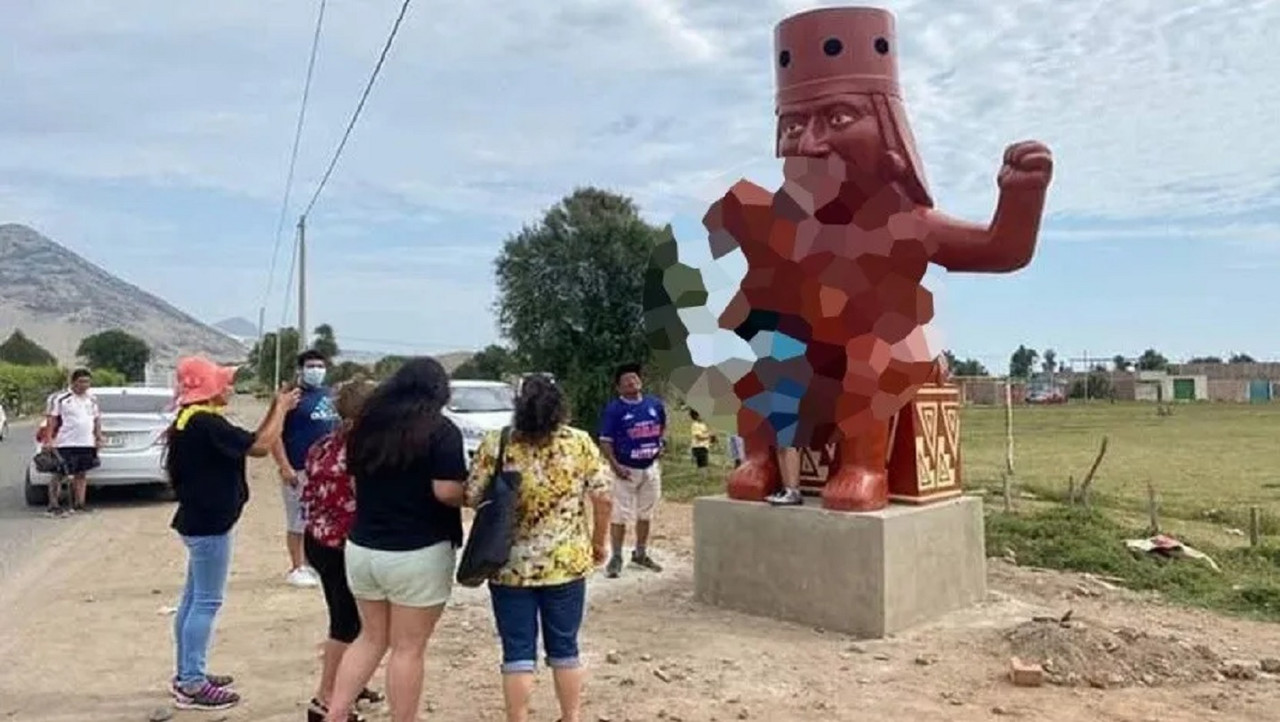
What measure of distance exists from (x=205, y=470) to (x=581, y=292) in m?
12.3

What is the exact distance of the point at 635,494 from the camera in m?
8.61

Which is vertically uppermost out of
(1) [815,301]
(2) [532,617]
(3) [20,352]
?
(3) [20,352]

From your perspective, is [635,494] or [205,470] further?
[635,494]

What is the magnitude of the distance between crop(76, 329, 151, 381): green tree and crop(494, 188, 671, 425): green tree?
237 ft

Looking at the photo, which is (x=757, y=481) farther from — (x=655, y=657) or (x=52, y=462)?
(x=52, y=462)

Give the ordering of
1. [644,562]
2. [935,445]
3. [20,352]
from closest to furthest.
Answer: [935,445] < [644,562] < [20,352]

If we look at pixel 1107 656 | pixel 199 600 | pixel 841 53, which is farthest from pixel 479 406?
pixel 1107 656

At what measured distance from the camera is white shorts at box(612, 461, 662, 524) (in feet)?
28.1

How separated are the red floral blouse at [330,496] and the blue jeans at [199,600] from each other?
2.19 ft

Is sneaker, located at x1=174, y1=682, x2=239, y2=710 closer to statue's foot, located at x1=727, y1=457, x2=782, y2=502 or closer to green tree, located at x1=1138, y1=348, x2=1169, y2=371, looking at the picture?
statue's foot, located at x1=727, y1=457, x2=782, y2=502

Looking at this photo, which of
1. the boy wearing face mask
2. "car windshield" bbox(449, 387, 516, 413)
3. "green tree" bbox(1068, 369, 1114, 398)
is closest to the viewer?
the boy wearing face mask

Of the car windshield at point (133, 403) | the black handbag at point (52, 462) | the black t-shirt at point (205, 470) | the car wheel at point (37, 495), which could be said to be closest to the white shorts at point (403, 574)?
the black t-shirt at point (205, 470)

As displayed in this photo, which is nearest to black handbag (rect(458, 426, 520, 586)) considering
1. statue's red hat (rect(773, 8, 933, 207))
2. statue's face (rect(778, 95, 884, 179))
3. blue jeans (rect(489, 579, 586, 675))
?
blue jeans (rect(489, 579, 586, 675))

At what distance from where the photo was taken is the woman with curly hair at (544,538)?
4.37 meters
